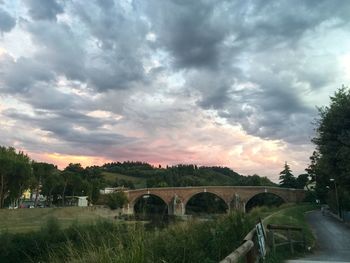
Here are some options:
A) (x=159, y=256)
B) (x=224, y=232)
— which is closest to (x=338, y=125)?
(x=224, y=232)

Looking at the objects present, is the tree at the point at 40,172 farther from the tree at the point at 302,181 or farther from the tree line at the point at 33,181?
the tree at the point at 302,181

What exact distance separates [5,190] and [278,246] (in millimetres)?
65315

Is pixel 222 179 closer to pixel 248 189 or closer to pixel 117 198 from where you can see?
pixel 248 189

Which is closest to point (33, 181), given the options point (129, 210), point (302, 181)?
point (129, 210)

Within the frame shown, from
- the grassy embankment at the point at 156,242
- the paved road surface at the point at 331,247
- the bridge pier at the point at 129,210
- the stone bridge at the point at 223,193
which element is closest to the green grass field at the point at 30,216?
the bridge pier at the point at 129,210

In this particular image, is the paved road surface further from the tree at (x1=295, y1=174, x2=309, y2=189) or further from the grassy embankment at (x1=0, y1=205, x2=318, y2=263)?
the tree at (x1=295, y1=174, x2=309, y2=189)

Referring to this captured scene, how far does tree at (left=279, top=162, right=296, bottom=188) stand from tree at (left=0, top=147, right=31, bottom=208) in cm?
7371

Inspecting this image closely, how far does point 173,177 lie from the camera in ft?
452

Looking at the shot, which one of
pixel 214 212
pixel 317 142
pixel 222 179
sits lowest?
pixel 214 212

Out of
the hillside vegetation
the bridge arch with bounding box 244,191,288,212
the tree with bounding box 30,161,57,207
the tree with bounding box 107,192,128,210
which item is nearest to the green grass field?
the tree with bounding box 107,192,128,210

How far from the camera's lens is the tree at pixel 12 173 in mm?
66875

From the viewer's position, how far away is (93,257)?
16.4ft

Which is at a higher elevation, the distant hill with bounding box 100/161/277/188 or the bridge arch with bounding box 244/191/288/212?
Result: the distant hill with bounding box 100/161/277/188

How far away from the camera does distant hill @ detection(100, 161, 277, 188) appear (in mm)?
132625
